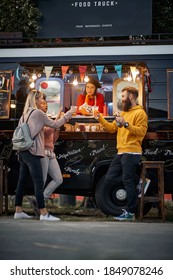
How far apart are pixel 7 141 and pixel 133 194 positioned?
2248 millimetres

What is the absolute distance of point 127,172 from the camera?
8.93 meters

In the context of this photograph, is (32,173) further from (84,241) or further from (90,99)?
(84,241)

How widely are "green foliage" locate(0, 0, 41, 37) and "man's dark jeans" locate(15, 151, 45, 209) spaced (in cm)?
621

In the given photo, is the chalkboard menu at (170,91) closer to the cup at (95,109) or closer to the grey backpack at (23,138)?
the cup at (95,109)

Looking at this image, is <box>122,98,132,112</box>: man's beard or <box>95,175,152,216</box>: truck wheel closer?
<box>122,98,132,112</box>: man's beard

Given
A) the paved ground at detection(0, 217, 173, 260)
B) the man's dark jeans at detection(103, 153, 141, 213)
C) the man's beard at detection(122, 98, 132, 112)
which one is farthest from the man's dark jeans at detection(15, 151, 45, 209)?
the man's beard at detection(122, 98, 132, 112)

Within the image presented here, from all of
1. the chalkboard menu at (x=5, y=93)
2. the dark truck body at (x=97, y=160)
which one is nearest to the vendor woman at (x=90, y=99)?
the dark truck body at (x=97, y=160)

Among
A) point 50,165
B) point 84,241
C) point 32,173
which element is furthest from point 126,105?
point 84,241

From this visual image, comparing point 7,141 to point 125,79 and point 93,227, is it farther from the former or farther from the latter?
point 93,227

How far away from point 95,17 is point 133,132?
16.0 feet

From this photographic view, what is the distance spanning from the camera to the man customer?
29.1 feet

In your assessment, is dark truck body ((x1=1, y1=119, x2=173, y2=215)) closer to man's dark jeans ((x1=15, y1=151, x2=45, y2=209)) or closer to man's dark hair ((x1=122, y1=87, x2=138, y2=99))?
man's dark hair ((x1=122, y1=87, x2=138, y2=99))

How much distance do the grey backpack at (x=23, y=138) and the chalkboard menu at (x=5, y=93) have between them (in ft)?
3.64
